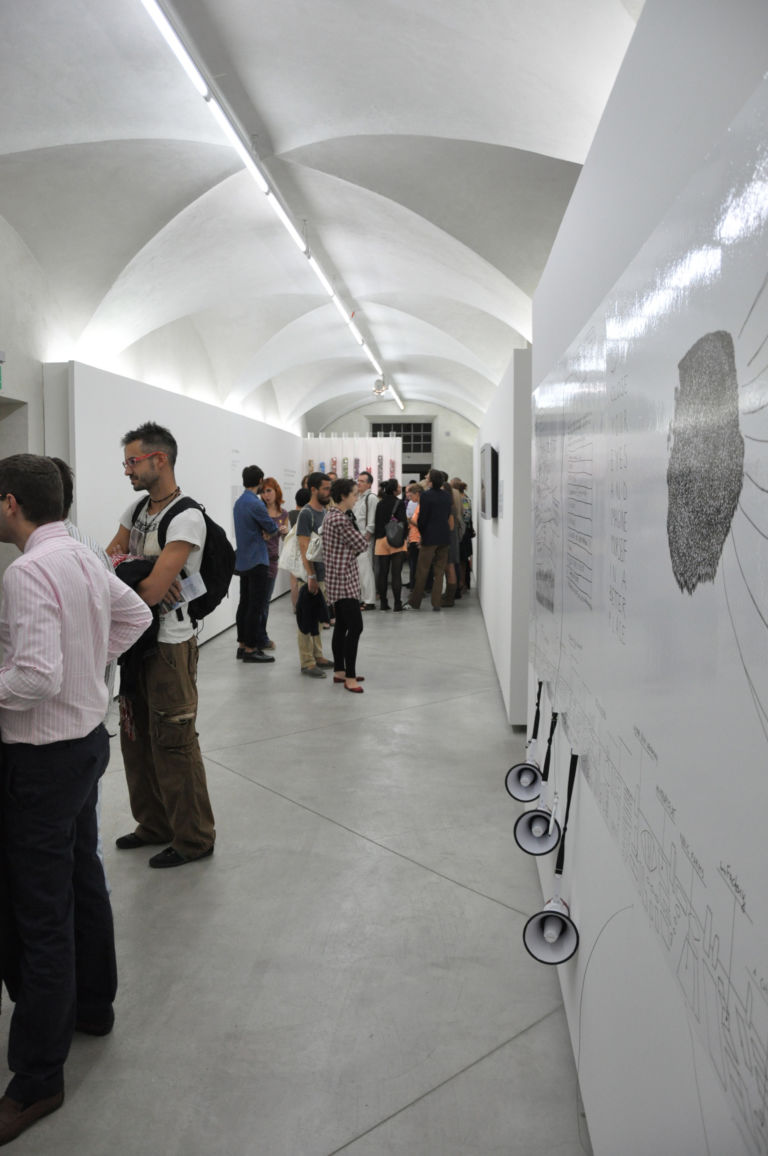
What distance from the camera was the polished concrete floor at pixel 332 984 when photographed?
2.19m

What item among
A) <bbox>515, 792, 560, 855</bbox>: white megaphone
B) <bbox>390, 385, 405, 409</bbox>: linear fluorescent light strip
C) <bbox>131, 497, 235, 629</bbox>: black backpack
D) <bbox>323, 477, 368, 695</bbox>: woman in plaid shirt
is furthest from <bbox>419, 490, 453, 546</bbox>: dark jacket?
<bbox>390, 385, 405, 409</bbox>: linear fluorescent light strip

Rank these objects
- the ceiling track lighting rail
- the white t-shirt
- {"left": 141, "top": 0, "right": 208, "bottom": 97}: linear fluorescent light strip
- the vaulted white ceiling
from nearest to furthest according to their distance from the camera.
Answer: the white t-shirt
{"left": 141, "top": 0, "right": 208, "bottom": 97}: linear fluorescent light strip
the ceiling track lighting rail
the vaulted white ceiling

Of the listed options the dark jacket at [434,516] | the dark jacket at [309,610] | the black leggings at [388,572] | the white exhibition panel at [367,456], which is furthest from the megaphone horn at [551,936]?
the white exhibition panel at [367,456]

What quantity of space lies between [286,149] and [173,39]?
2.71 meters

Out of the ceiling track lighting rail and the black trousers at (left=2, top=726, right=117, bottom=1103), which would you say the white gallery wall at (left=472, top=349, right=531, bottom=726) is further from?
the black trousers at (left=2, top=726, right=117, bottom=1103)

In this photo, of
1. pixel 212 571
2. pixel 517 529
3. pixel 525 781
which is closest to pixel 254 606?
pixel 517 529

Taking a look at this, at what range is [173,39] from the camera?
4051mm

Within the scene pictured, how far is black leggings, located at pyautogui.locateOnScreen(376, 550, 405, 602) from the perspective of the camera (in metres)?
11.8

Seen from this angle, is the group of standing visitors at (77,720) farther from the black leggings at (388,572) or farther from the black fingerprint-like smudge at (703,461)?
the black leggings at (388,572)

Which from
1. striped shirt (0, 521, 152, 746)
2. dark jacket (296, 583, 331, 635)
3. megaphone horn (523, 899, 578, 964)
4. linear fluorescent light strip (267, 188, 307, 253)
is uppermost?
linear fluorescent light strip (267, 188, 307, 253)

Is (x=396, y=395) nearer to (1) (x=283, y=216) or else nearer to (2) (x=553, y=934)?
(1) (x=283, y=216)

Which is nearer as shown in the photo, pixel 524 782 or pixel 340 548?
pixel 524 782

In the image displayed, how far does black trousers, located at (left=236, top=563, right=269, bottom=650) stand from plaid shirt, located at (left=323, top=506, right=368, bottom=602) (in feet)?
5.12

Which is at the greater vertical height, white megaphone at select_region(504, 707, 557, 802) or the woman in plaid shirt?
the woman in plaid shirt
